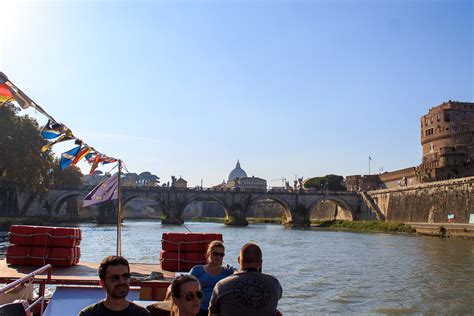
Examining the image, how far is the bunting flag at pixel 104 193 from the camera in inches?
401

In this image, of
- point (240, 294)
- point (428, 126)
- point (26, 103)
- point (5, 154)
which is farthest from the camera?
point (428, 126)

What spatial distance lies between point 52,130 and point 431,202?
152 ft

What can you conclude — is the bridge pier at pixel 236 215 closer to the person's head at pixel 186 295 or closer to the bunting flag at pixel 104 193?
the bunting flag at pixel 104 193

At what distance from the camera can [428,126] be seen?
2776 inches

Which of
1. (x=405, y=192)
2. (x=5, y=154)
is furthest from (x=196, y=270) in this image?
(x=405, y=192)

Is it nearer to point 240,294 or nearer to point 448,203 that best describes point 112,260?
point 240,294

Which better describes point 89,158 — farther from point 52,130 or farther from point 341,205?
point 341,205

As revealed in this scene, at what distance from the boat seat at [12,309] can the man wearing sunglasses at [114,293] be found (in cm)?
64

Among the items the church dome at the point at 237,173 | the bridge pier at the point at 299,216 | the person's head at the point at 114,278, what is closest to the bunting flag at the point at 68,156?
the person's head at the point at 114,278

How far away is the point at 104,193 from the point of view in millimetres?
10336

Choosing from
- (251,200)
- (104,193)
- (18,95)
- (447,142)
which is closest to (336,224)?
(251,200)

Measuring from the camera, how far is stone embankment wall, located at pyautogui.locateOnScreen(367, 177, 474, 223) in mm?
43281

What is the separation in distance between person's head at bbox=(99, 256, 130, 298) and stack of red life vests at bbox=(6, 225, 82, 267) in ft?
23.5

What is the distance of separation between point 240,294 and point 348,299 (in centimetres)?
1048
